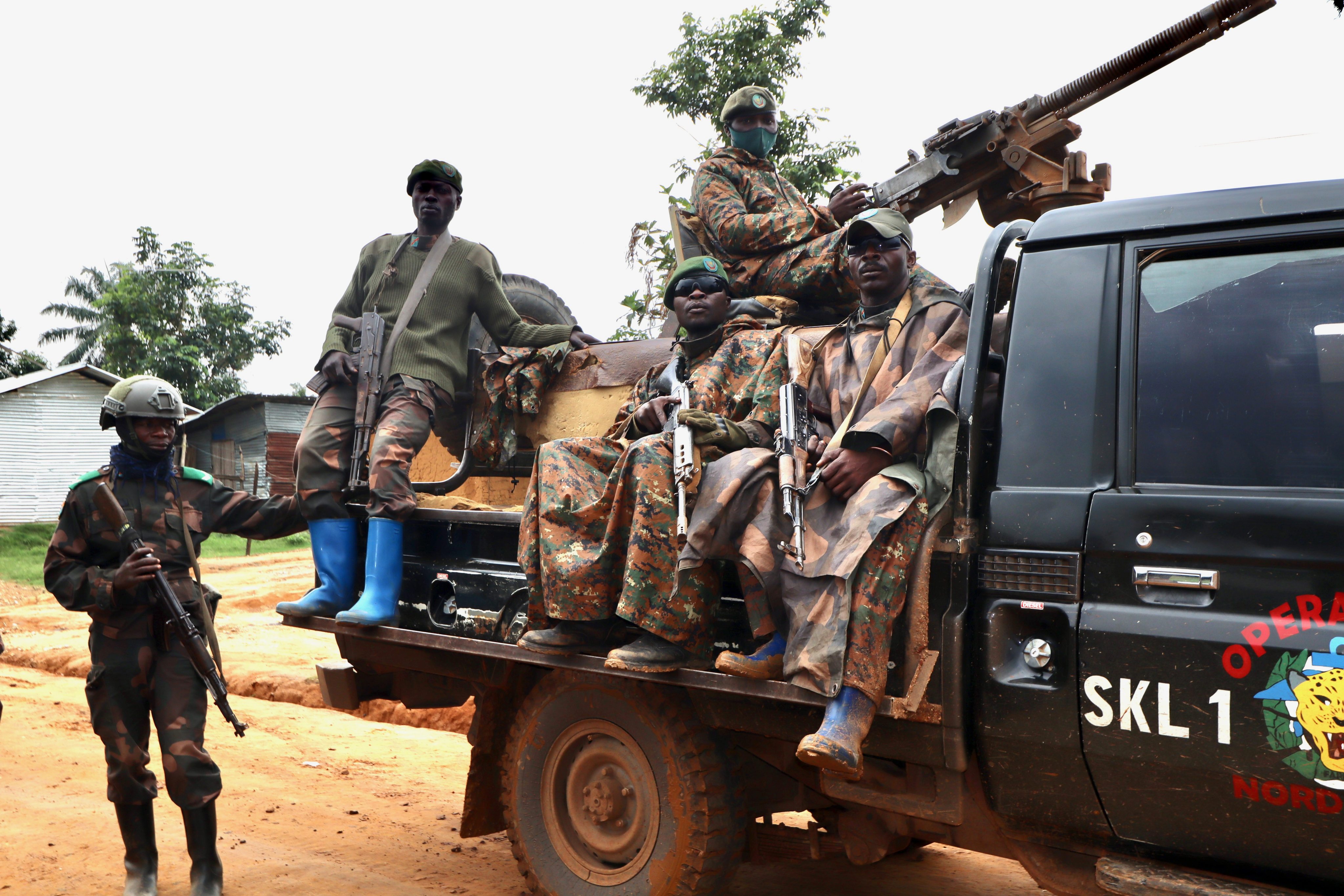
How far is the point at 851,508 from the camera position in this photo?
10.1ft

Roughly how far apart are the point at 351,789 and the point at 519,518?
301cm

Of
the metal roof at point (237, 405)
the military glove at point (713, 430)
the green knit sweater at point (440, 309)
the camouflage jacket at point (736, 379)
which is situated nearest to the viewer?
the military glove at point (713, 430)

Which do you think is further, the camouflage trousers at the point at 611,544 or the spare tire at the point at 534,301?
the spare tire at the point at 534,301

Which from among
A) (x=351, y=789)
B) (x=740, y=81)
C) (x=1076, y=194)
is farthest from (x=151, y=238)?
(x=1076, y=194)

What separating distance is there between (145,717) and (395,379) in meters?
1.80

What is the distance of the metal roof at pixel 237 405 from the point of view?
2923 centimetres

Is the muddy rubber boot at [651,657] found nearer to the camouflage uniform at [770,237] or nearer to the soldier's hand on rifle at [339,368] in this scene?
the camouflage uniform at [770,237]

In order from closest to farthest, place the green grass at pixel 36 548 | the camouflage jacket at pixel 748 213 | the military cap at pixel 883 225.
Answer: the military cap at pixel 883 225 < the camouflage jacket at pixel 748 213 < the green grass at pixel 36 548

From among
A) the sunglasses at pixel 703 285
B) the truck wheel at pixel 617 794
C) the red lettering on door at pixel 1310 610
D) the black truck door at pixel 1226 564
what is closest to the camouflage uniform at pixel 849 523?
the black truck door at pixel 1226 564

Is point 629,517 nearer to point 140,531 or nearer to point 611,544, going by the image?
point 611,544

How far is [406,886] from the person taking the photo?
14.9 ft

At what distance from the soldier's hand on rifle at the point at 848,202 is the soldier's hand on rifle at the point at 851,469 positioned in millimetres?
2462

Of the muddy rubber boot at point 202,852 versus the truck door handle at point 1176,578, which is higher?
the truck door handle at point 1176,578

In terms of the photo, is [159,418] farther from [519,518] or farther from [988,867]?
[988,867]
